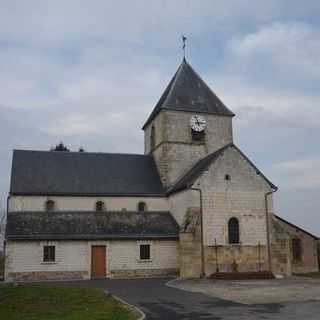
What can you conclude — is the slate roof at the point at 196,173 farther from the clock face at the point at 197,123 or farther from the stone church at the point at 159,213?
the clock face at the point at 197,123

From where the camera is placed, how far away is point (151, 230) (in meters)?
30.1

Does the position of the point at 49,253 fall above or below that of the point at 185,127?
below

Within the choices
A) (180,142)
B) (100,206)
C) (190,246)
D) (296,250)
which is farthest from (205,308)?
(180,142)

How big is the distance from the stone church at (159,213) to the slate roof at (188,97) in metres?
0.16

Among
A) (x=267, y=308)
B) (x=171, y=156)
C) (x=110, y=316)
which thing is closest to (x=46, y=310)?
(x=110, y=316)

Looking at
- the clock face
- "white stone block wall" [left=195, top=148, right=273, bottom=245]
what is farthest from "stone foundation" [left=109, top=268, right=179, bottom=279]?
the clock face

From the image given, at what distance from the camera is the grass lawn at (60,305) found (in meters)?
13.3

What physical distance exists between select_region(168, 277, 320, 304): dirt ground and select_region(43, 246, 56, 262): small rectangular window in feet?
25.7

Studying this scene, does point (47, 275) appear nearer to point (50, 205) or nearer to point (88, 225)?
point (88, 225)

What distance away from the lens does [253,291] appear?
20.1 metres

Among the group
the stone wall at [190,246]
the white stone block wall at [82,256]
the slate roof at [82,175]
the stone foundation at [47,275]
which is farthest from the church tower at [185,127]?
the stone foundation at [47,275]

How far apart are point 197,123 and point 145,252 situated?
1065 centimetres

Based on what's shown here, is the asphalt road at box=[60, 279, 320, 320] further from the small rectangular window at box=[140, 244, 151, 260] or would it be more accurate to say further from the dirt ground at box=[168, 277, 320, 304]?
the small rectangular window at box=[140, 244, 151, 260]

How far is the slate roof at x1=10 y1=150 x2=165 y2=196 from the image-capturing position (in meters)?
31.6
